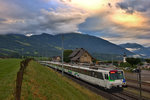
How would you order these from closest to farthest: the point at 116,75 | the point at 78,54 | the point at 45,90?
1. the point at 45,90
2. the point at 116,75
3. the point at 78,54

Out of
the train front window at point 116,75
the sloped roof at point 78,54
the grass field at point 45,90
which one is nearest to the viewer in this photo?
the grass field at point 45,90

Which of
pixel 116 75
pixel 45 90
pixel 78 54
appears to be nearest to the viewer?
pixel 45 90

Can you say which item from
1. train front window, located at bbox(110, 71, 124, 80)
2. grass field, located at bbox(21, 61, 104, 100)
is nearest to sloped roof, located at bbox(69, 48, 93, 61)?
train front window, located at bbox(110, 71, 124, 80)

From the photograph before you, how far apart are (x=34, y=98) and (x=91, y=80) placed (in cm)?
1722

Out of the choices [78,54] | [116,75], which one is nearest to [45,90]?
[116,75]

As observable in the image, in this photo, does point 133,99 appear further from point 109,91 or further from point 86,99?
point 86,99

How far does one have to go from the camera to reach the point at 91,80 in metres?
25.3

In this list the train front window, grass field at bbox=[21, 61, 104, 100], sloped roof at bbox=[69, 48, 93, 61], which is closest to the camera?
grass field at bbox=[21, 61, 104, 100]

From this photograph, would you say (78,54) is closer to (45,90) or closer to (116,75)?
(116,75)

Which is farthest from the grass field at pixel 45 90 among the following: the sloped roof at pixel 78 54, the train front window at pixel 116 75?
the sloped roof at pixel 78 54

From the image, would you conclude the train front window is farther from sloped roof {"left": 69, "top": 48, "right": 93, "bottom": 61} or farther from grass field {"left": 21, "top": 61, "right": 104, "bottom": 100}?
sloped roof {"left": 69, "top": 48, "right": 93, "bottom": 61}

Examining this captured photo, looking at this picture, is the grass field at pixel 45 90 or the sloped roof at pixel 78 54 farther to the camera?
the sloped roof at pixel 78 54

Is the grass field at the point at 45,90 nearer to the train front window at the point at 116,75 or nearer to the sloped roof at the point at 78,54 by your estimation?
the train front window at the point at 116,75

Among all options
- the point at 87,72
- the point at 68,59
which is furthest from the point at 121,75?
the point at 68,59
